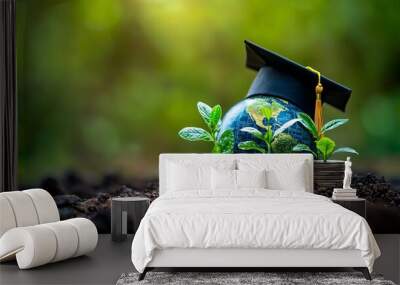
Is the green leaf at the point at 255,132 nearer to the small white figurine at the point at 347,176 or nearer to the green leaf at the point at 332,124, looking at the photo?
the green leaf at the point at 332,124

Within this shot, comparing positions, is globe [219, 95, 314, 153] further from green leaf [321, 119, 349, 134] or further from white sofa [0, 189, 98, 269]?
white sofa [0, 189, 98, 269]

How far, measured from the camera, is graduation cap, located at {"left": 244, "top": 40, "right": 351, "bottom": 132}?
7.99 meters

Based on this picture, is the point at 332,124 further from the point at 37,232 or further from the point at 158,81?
the point at 37,232

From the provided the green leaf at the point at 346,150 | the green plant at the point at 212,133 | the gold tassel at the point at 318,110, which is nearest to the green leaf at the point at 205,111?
the green plant at the point at 212,133

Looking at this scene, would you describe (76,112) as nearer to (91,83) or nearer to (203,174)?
(91,83)

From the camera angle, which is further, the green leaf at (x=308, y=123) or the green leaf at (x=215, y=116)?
the green leaf at (x=215, y=116)

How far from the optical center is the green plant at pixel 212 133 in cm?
809

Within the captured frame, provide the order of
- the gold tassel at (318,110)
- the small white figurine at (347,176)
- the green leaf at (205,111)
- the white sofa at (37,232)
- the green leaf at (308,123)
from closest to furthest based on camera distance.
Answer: the white sofa at (37,232) → the small white figurine at (347,176) → the green leaf at (308,123) → the gold tassel at (318,110) → the green leaf at (205,111)

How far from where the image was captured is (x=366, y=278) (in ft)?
17.4

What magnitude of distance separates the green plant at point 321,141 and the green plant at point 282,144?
3.4 inches

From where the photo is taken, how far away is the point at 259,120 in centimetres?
805

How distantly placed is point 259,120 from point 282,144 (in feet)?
1.38

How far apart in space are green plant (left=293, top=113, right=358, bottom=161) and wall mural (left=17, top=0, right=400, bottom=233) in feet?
0.55

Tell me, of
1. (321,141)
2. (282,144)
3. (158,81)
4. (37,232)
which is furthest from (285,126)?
(37,232)
